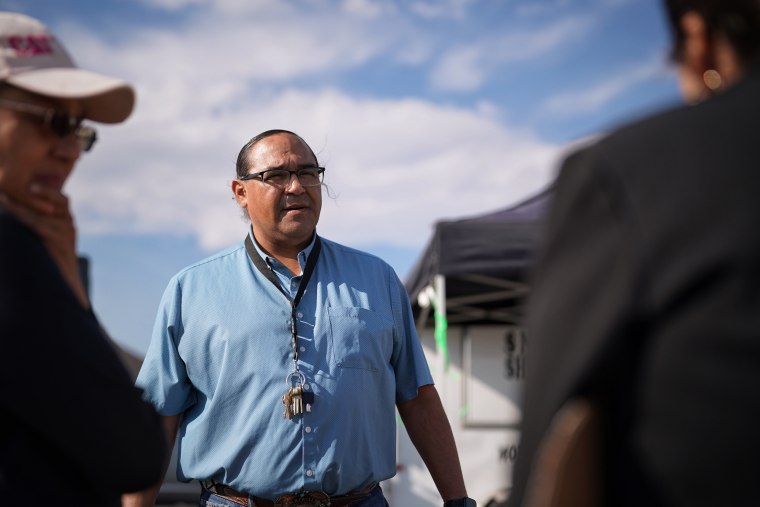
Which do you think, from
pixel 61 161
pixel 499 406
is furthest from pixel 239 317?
pixel 499 406

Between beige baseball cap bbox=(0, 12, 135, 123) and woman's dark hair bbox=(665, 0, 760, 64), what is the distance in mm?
1110

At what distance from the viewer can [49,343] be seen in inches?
49.0

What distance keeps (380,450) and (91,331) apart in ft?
5.69

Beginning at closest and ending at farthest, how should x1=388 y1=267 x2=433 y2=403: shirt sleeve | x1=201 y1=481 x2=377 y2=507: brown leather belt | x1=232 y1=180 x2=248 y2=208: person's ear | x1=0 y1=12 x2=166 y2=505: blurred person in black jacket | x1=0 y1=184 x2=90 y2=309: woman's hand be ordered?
x1=0 y1=12 x2=166 y2=505: blurred person in black jacket → x1=0 y1=184 x2=90 y2=309: woman's hand → x1=201 y1=481 x2=377 y2=507: brown leather belt → x1=388 y1=267 x2=433 y2=403: shirt sleeve → x1=232 y1=180 x2=248 y2=208: person's ear

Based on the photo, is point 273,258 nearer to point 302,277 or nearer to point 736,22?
point 302,277

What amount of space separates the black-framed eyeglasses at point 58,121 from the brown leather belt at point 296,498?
5.17ft

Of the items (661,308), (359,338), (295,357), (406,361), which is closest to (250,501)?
(295,357)

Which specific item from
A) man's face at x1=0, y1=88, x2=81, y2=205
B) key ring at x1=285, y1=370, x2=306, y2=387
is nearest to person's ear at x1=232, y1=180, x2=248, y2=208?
key ring at x1=285, y1=370, x2=306, y2=387

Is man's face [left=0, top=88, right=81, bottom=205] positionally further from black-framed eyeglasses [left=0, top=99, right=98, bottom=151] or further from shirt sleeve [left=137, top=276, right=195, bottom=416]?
shirt sleeve [left=137, top=276, right=195, bottom=416]

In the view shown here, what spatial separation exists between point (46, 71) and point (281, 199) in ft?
5.76

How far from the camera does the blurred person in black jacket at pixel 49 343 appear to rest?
1232 millimetres

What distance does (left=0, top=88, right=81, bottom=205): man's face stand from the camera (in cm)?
141

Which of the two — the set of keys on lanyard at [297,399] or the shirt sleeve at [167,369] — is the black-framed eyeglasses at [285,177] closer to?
the shirt sleeve at [167,369]

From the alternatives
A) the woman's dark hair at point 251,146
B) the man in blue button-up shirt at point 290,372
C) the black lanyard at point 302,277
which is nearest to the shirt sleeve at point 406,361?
the man in blue button-up shirt at point 290,372
